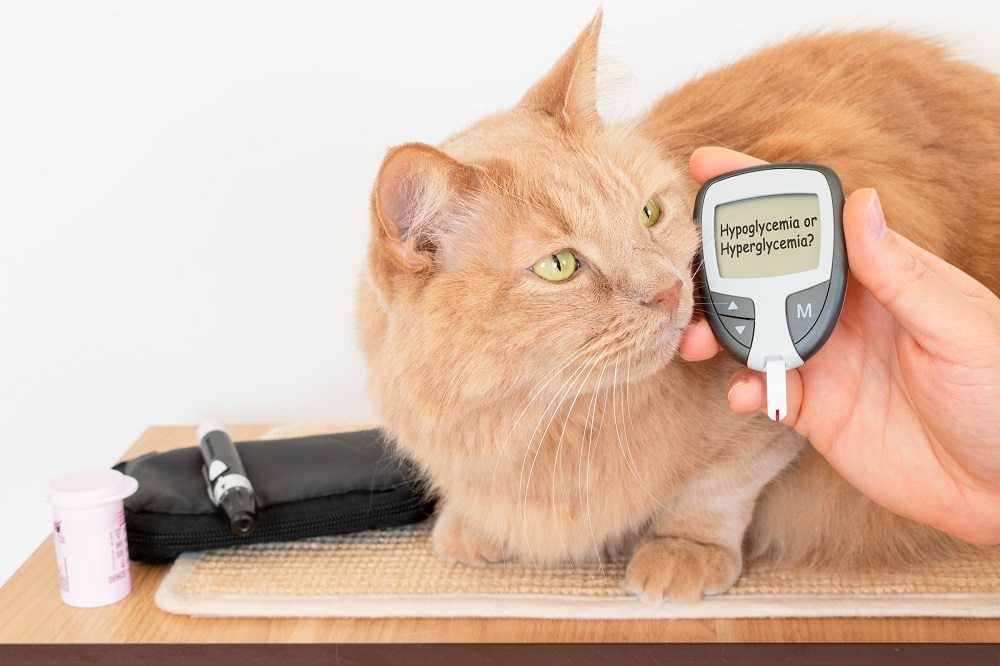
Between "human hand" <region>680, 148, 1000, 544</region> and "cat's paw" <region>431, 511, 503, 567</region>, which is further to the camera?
"cat's paw" <region>431, 511, 503, 567</region>

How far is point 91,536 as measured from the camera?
152 cm

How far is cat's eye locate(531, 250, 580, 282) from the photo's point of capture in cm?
130

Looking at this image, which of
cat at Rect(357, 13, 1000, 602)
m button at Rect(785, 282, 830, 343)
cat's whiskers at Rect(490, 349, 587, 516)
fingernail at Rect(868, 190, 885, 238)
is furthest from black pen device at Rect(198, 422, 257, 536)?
fingernail at Rect(868, 190, 885, 238)

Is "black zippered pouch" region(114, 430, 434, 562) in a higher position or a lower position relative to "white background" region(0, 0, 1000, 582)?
lower

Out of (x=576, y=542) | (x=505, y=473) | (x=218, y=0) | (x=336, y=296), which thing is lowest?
(x=576, y=542)

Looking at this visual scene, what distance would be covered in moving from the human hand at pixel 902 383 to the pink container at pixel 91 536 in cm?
83

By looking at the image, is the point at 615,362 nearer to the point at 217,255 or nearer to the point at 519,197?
the point at 519,197

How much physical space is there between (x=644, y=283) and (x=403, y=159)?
0.31 m

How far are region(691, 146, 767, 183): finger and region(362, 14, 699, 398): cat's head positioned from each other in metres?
0.07

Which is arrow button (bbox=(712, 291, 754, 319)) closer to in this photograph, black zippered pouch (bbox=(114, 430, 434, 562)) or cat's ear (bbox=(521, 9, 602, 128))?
cat's ear (bbox=(521, 9, 602, 128))

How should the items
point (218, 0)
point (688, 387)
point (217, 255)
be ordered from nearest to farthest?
1. point (688, 387)
2. point (218, 0)
3. point (217, 255)

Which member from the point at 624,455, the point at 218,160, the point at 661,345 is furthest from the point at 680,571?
the point at 218,160

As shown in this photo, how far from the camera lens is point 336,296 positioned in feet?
7.55

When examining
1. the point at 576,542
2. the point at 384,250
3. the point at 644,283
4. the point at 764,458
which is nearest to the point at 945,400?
the point at 764,458
